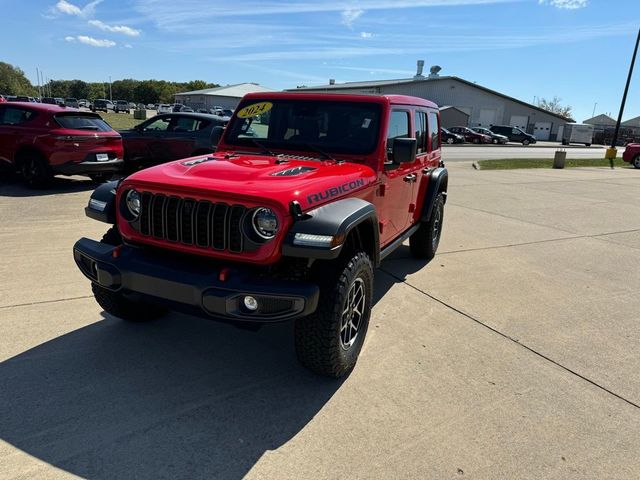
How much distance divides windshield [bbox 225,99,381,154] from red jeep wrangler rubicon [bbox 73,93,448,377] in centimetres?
1

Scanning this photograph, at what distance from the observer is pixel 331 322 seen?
9.29 feet

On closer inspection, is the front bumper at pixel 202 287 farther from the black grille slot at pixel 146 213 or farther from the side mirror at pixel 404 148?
the side mirror at pixel 404 148

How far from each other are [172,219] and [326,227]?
0.97 meters

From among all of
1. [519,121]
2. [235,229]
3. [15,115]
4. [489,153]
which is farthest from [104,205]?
[519,121]

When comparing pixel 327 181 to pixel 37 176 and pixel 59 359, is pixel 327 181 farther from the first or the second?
pixel 37 176

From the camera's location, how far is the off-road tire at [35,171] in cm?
862

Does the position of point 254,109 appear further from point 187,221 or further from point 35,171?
point 35,171

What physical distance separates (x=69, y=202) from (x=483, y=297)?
22.3 ft

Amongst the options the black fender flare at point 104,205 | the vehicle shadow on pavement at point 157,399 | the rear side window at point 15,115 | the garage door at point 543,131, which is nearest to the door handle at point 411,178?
the vehicle shadow on pavement at point 157,399

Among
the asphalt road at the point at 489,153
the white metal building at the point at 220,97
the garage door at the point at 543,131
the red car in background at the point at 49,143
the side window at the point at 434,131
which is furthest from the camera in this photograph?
the white metal building at the point at 220,97

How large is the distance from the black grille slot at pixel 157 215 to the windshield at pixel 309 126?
1410 millimetres

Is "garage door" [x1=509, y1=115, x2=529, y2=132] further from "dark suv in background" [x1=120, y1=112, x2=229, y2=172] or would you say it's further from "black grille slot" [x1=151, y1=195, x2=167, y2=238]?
"black grille slot" [x1=151, y1=195, x2=167, y2=238]

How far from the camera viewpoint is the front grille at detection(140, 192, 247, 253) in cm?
275

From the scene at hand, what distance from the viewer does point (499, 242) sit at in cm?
716
